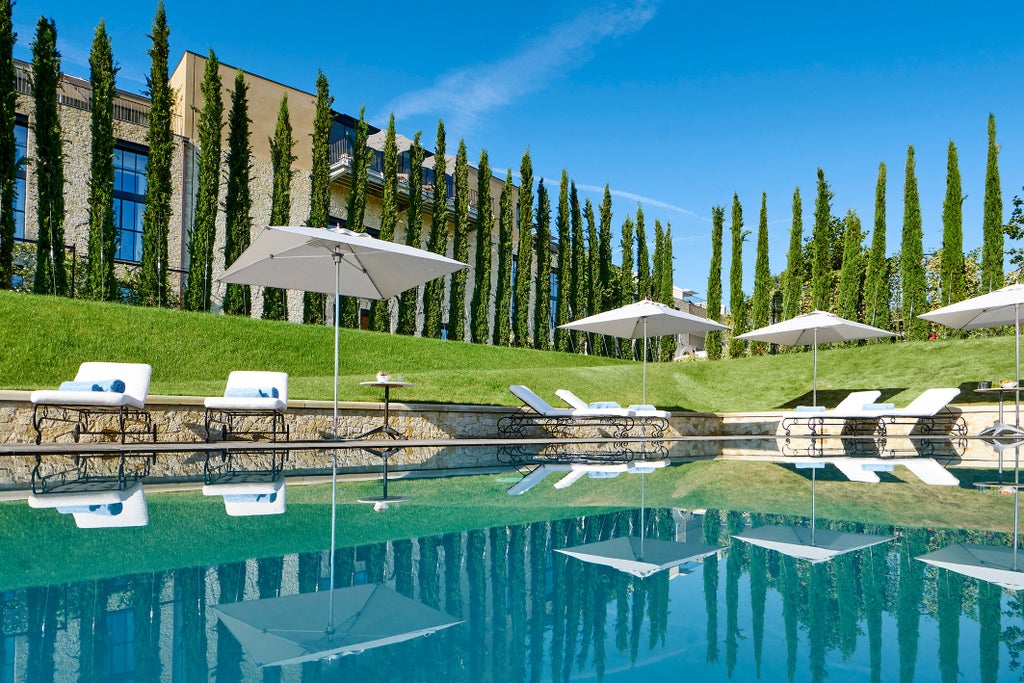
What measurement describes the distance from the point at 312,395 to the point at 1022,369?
50.2 feet

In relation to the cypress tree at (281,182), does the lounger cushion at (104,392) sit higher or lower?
lower

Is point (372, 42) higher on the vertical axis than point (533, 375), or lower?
higher

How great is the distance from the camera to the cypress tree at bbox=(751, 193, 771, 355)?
25.2 metres

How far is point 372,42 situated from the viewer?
20344mm

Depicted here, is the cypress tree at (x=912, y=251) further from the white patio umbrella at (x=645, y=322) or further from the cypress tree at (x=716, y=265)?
the white patio umbrella at (x=645, y=322)

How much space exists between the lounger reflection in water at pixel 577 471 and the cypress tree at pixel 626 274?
19.7 metres

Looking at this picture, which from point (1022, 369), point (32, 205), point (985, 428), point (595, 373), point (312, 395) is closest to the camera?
point (312, 395)

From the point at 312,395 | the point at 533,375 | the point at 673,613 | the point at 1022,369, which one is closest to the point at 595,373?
the point at 533,375

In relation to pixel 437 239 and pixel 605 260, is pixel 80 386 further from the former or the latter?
pixel 605 260

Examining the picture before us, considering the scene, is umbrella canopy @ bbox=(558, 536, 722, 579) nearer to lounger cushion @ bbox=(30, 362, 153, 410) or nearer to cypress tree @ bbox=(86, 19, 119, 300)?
lounger cushion @ bbox=(30, 362, 153, 410)

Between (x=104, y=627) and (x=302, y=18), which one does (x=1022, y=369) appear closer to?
(x=104, y=627)

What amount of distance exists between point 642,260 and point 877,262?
954cm

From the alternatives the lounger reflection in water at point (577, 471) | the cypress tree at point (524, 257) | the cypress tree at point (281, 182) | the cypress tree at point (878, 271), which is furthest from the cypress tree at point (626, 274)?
the lounger reflection in water at point (577, 471)

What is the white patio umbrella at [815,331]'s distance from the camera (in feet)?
47.5
